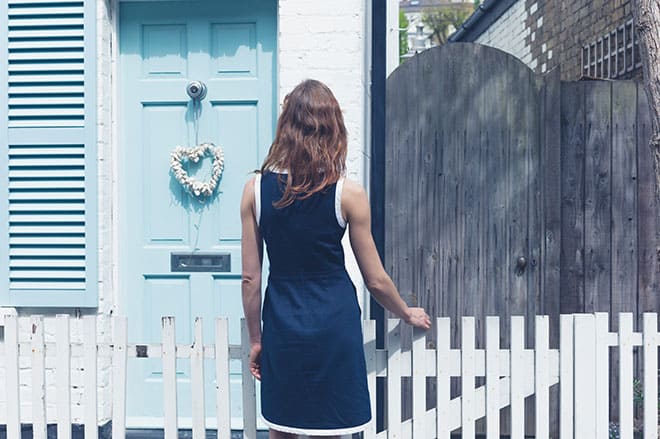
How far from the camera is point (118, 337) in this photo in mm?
4074

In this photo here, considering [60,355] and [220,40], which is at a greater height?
[220,40]

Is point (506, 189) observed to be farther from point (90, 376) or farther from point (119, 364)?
point (90, 376)

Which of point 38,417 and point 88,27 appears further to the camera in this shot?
point 88,27

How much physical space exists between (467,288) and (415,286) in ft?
1.06

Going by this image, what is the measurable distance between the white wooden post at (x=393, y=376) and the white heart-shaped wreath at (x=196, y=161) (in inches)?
74.0

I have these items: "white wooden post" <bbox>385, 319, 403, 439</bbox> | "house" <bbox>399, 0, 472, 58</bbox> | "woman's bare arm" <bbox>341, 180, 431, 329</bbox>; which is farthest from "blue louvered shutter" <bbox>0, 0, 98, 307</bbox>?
"house" <bbox>399, 0, 472, 58</bbox>

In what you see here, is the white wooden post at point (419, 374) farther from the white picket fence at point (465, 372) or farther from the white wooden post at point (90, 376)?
the white wooden post at point (90, 376)

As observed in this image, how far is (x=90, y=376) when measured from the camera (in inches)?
163

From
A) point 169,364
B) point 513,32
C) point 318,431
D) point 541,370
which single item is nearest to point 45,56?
point 169,364

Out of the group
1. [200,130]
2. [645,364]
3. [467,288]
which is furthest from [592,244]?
[200,130]

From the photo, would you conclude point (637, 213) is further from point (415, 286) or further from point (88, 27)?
point (88, 27)

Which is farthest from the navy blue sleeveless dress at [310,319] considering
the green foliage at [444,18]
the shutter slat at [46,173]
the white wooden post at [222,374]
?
the green foliage at [444,18]

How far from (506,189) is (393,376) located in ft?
6.36

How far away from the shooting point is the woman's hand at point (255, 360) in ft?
12.0
